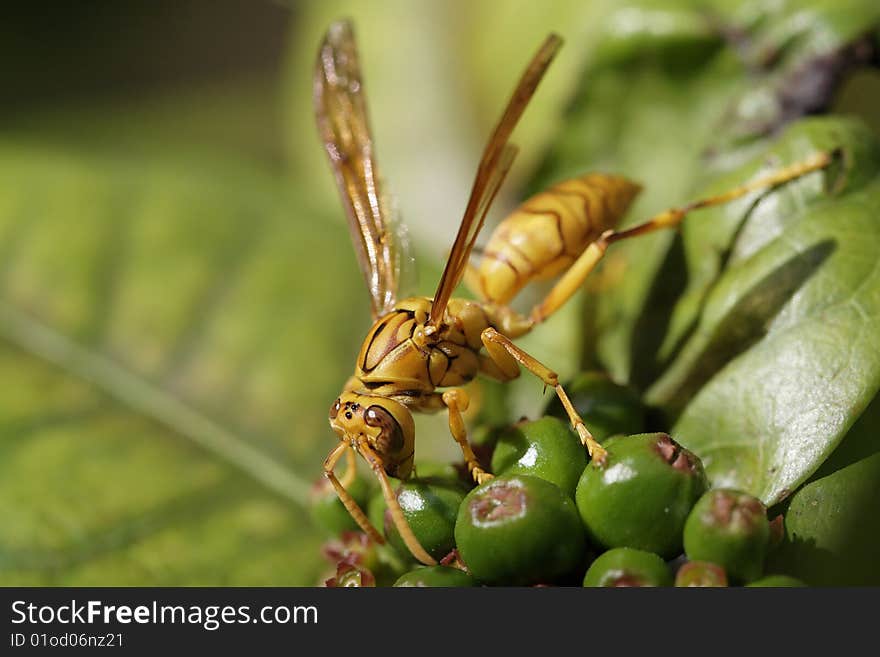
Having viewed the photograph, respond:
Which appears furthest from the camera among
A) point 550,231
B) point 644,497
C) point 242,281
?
point 242,281

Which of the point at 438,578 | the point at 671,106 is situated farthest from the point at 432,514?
the point at 671,106

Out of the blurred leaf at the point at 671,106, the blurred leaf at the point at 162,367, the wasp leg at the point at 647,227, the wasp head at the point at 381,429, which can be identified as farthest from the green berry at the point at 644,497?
the blurred leaf at the point at 162,367

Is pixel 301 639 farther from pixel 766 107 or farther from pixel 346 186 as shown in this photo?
pixel 766 107

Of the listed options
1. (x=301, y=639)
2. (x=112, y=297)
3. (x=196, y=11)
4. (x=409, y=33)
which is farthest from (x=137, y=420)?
(x=196, y=11)

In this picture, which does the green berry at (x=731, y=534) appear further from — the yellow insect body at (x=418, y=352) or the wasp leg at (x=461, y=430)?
the yellow insect body at (x=418, y=352)

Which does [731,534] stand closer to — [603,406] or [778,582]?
[778,582]

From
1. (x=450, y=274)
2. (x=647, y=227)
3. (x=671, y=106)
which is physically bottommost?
(x=450, y=274)

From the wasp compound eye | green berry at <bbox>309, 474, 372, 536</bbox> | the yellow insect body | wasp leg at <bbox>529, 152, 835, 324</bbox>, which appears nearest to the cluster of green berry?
the wasp compound eye
